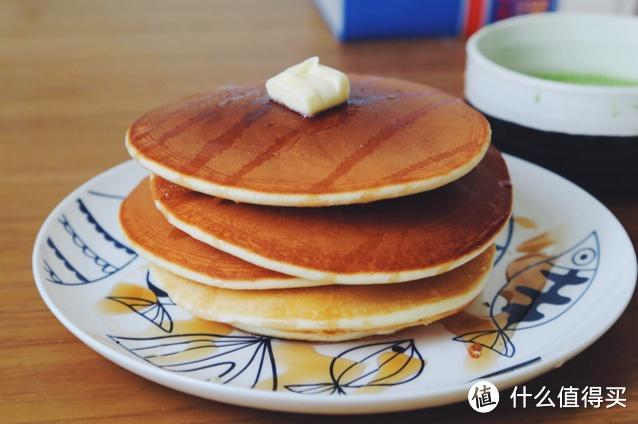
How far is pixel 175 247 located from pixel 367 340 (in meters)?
0.24

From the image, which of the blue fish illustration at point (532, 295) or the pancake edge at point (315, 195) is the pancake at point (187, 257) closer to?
the pancake edge at point (315, 195)

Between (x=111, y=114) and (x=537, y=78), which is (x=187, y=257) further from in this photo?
(x=111, y=114)

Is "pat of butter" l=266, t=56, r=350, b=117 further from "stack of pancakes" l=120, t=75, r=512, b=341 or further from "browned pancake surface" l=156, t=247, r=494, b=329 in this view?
"browned pancake surface" l=156, t=247, r=494, b=329

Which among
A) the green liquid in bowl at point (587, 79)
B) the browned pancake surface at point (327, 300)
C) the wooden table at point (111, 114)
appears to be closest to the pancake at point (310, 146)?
the browned pancake surface at point (327, 300)

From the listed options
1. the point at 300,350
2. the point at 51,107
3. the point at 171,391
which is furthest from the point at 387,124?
the point at 51,107

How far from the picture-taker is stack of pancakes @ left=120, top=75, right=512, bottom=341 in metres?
0.75

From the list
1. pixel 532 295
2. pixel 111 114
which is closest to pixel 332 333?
pixel 532 295

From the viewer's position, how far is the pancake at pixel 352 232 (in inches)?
29.6

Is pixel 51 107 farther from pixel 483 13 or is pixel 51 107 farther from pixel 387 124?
pixel 483 13

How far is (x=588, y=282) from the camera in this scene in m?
0.89

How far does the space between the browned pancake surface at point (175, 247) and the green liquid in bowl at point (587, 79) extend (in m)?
0.76

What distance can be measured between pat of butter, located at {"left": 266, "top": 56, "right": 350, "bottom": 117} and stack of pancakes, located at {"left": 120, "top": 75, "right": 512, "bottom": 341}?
1cm

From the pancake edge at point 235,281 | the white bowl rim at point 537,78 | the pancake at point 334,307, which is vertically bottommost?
the pancake at point 334,307

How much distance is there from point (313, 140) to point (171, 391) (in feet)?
1.00
